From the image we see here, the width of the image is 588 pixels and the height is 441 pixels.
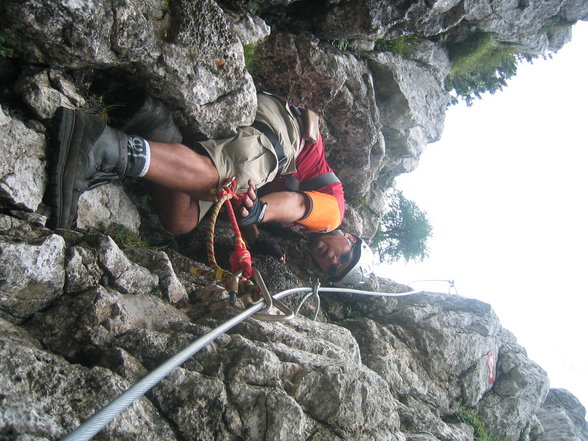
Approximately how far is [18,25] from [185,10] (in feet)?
4.51

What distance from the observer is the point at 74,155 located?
3238 millimetres

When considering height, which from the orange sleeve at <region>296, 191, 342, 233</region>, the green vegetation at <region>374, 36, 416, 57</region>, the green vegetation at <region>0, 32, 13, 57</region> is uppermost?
the green vegetation at <region>374, 36, 416, 57</region>

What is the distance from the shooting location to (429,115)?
8.29 m

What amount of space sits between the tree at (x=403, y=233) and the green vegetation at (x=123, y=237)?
24.0 feet

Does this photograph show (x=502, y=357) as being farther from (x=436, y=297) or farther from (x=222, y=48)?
(x=222, y=48)

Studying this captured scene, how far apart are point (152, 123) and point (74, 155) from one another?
913mm

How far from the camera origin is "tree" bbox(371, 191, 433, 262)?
35.1 feet

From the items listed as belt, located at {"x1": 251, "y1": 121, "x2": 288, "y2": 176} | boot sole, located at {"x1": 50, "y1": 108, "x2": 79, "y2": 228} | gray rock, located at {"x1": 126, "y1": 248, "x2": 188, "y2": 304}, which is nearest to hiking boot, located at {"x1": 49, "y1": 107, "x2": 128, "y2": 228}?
boot sole, located at {"x1": 50, "y1": 108, "x2": 79, "y2": 228}

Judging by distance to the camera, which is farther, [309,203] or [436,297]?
[436,297]

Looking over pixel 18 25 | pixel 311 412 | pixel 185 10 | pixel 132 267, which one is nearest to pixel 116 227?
pixel 132 267

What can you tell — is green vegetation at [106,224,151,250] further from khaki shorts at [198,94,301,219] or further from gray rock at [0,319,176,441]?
gray rock at [0,319,176,441]

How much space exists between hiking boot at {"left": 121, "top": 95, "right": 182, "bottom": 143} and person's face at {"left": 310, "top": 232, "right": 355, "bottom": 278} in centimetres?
262

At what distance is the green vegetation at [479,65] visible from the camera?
320 inches

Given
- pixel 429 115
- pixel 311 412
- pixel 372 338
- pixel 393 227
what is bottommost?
pixel 311 412
